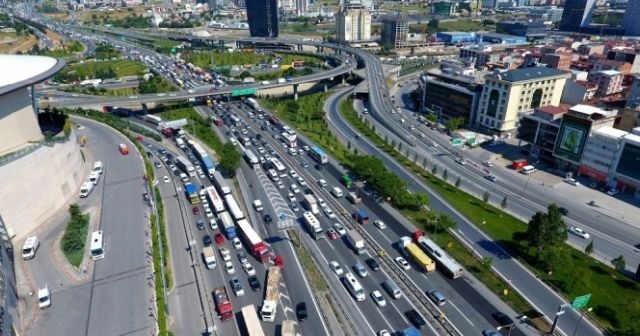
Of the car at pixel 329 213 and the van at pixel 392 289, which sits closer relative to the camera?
the van at pixel 392 289

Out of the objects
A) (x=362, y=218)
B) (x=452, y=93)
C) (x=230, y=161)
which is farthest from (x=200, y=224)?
(x=452, y=93)

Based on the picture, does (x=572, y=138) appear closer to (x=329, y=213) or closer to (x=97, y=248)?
(x=329, y=213)

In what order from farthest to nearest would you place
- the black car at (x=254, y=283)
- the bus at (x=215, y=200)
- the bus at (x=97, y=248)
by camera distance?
the bus at (x=215, y=200), the bus at (x=97, y=248), the black car at (x=254, y=283)

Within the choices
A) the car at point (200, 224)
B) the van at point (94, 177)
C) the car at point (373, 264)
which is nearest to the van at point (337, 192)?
the car at point (373, 264)

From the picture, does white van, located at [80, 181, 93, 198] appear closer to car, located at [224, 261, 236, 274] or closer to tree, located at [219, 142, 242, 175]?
tree, located at [219, 142, 242, 175]

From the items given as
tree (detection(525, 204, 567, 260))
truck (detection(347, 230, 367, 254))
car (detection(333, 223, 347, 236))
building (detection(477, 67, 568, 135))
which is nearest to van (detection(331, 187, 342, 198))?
car (detection(333, 223, 347, 236))

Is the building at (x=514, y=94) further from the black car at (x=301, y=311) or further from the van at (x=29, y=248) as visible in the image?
the van at (x=29, y=248)

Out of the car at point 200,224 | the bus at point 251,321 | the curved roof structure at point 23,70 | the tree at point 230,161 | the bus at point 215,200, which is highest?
the curved roof structure at point 23,70
